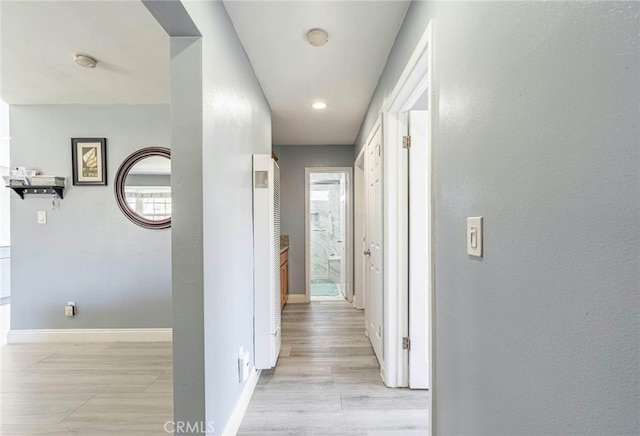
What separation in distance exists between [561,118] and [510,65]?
0.24 m

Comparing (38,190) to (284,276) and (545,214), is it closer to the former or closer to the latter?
(284,276)

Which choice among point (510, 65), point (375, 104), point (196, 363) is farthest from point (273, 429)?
point (375, 104)

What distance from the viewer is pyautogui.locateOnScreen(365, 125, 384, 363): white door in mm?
2414

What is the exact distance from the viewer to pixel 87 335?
3.04m

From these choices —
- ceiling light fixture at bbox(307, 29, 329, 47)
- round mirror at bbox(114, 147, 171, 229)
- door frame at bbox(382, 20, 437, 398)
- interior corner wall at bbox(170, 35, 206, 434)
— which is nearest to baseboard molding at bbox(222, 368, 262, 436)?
interior corner wall at bbox(170, 35, 206, 434)

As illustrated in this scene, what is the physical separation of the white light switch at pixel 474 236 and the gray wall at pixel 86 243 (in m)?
2.92

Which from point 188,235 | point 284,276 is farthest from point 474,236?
point 284,276

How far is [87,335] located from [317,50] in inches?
137

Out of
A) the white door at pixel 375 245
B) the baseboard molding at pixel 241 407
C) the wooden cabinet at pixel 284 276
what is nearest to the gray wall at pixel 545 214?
the baseboard molding at pixel 241 407

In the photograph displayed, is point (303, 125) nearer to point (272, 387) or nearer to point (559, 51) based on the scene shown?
point (272, 387)

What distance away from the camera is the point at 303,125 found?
367 cm

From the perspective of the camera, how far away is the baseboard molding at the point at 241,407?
1.60 m

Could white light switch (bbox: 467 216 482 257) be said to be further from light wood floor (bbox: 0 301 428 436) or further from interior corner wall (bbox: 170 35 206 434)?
light wood floor (bbox: 0 301 428 436)

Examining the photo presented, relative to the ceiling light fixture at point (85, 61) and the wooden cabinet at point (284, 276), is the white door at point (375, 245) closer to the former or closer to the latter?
the wooden cabinet at point (284, 276)
